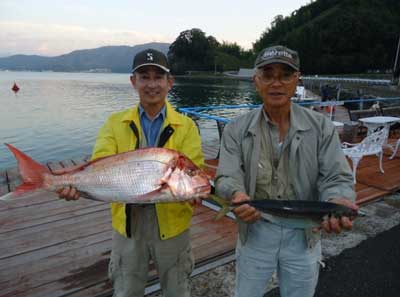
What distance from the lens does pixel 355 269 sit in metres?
3.82

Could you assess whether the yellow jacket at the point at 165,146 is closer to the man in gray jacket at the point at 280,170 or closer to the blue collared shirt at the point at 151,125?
the blue collared shirt at the point at 151,125

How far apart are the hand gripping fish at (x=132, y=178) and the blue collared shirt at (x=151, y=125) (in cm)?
39

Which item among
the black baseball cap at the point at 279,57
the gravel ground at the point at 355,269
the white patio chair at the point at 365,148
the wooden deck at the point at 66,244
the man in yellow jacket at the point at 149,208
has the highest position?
the black baseball cap at the point at 279,57

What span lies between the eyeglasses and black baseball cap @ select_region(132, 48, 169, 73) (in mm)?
830

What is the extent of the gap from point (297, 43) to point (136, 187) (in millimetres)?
102509

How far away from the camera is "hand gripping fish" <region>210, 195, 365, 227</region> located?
2.04 meters

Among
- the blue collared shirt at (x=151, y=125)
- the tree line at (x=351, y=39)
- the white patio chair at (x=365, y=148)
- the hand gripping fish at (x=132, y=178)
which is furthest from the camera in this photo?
the tree line at (x=351, y=39)

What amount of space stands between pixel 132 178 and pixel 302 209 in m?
1.22

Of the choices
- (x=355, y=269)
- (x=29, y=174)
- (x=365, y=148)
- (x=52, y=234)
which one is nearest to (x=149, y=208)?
(x=29, y=174)

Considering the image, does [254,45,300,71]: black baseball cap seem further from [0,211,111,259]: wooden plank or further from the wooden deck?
[0,211,111,259]: wooden plank

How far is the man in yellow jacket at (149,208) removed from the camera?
257cm

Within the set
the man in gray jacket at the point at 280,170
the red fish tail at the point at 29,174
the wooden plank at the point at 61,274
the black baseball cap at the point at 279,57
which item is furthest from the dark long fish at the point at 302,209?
the wooden plank at the point at 61,274

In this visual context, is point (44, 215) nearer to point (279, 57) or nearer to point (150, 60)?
point (150, 60)

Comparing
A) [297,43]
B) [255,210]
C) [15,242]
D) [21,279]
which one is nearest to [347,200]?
[255,210]
